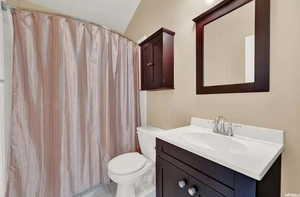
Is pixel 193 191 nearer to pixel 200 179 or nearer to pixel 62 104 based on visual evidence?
pixel 200 179

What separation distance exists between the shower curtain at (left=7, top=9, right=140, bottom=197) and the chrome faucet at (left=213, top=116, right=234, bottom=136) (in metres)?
1.13

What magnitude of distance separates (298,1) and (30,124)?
6.75 ft

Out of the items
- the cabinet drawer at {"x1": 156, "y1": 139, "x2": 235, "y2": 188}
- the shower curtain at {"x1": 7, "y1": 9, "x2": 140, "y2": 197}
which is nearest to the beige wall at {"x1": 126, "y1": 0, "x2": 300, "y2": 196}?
the cabinet drawer at {"x1": 156, "y1": 139, "x2": 235, "y2": 188}

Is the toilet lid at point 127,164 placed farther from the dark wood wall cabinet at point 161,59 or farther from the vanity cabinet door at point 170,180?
the dark wood wall cabinet at point 161,59

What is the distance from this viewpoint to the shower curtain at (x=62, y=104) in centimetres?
123

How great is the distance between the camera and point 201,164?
2.37 feet

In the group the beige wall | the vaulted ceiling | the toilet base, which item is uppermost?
the vaulted ceiling

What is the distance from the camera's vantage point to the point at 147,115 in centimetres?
203

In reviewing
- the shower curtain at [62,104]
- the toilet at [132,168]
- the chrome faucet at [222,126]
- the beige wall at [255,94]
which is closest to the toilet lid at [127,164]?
the toilet at [132,168]

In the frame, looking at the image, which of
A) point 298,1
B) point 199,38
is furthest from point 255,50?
point 199,38

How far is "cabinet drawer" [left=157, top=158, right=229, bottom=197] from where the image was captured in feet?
2.32

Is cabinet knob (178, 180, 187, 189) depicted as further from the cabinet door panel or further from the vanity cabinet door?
the cabinet door panel

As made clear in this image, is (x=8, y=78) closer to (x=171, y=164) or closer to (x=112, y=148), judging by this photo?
(x=112, y=148)

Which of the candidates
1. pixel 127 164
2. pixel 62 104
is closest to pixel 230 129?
pixel 127 164
